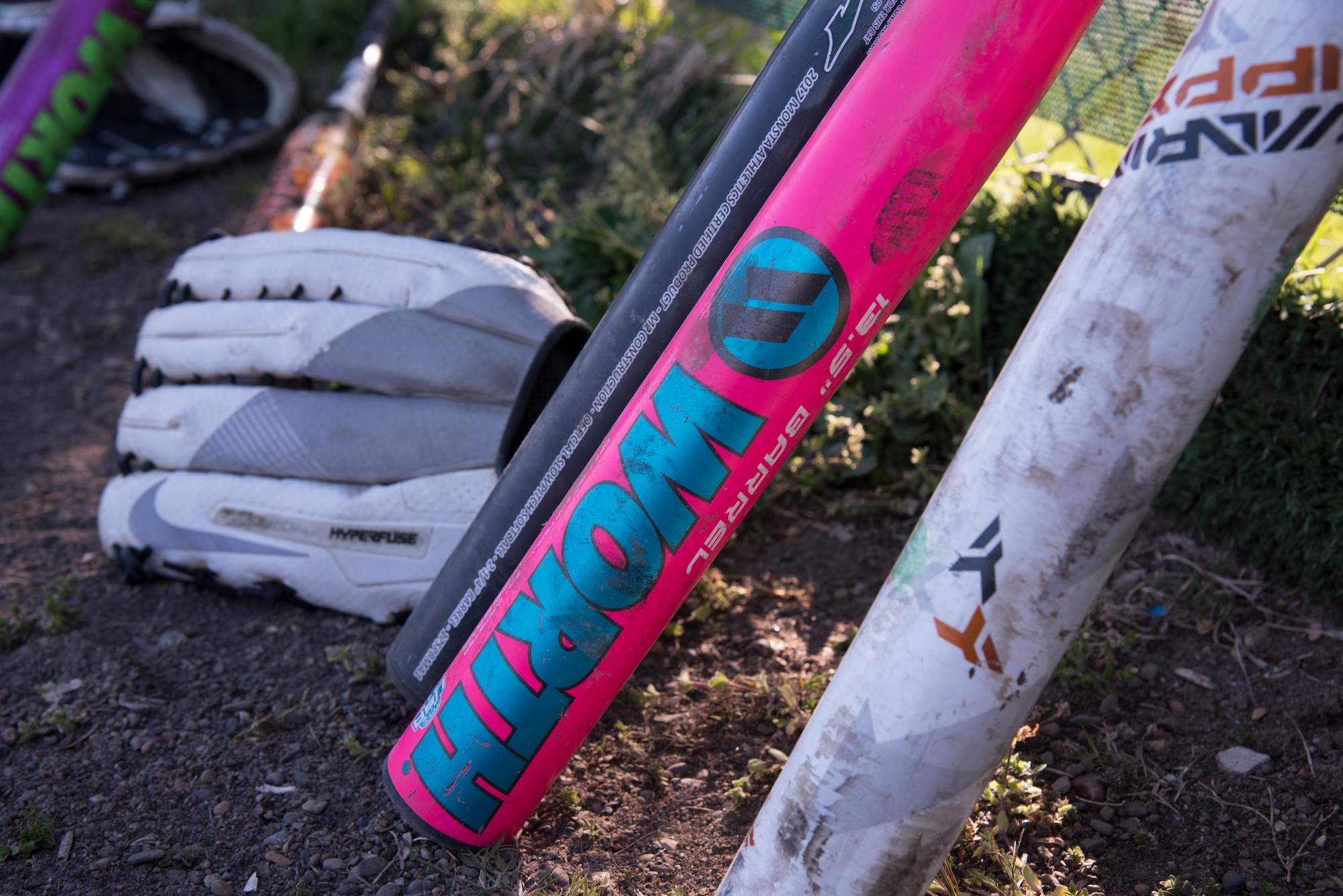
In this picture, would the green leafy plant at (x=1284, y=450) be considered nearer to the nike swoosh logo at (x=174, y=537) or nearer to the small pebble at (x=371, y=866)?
the small pebble at (x=371, y=866)

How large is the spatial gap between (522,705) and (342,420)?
39.2 inches

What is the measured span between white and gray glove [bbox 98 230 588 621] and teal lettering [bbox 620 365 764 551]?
65cm

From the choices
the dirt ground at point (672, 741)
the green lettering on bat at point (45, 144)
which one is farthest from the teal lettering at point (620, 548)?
the green lettering on bat at point (45, 144)

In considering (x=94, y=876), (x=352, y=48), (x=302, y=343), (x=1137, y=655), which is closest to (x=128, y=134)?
(x=352, y=48)

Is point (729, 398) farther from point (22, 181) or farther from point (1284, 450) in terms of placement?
point (22, 181)

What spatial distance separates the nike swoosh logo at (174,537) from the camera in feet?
7.26

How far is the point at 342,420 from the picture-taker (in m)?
2.18

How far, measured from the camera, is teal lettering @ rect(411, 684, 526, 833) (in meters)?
1.54

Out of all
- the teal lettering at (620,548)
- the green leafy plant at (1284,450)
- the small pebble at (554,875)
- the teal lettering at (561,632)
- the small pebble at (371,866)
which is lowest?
the small pebble at (371,866)

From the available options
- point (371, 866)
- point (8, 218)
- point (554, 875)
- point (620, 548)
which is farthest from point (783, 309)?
point (8, 218)

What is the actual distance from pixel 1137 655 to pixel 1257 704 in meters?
0.22

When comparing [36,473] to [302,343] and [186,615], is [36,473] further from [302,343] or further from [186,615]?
[302,343]

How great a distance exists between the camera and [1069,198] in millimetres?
2387

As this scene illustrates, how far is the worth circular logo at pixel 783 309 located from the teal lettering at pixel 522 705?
642 millimetres
